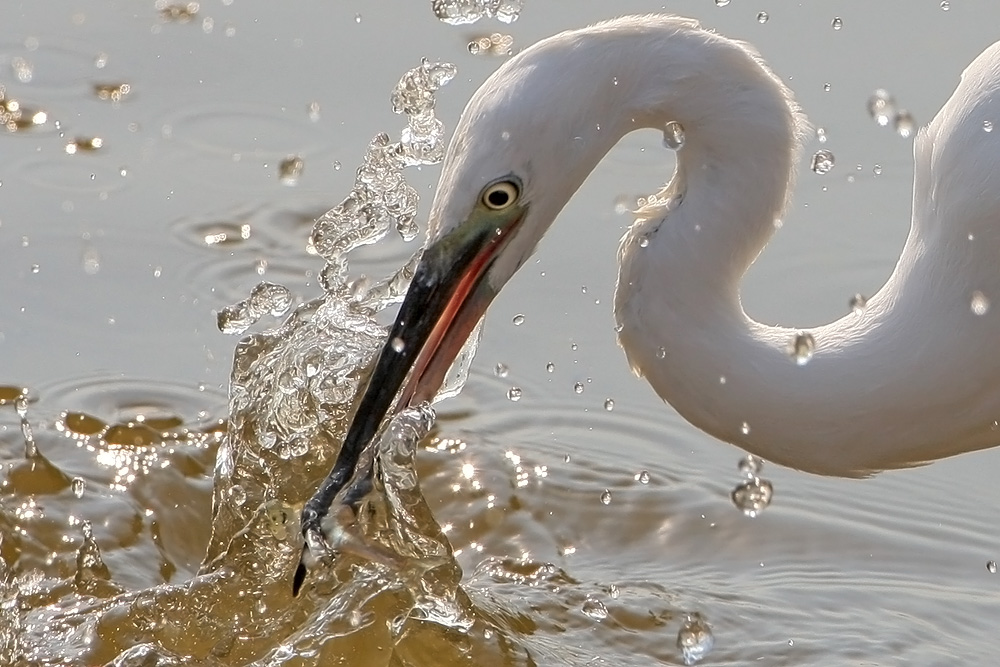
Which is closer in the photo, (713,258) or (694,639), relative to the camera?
(713,258)

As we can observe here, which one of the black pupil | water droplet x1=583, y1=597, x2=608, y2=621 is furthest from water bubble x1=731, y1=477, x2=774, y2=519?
the black pupil

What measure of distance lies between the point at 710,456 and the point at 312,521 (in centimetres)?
201

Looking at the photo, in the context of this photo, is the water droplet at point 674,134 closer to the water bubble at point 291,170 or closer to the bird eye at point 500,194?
the bird eye at point 500,194

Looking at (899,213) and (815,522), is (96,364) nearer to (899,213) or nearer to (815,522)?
(815,522)

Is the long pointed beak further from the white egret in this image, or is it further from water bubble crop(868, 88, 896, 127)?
water bubble crop(868, 88, 896, 127)

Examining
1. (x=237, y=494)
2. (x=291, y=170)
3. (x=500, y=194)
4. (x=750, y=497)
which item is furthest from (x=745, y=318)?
(x=291, y=170)

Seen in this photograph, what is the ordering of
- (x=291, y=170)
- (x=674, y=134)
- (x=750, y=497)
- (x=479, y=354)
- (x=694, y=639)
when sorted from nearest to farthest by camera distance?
1. (x=674, y=134)
2. (x=750, y=497)
3. (x=694, y=639)
4. (x=479, y=354)
5. (x=291, y=170)

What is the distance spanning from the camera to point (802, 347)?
349 cm

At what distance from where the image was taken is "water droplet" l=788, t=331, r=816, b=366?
11.4 ft

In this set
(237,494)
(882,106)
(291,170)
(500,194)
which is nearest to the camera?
(500,194)

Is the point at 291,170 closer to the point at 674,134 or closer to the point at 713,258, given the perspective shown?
the point at 674,134

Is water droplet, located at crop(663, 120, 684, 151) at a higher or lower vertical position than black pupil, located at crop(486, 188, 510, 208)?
higher

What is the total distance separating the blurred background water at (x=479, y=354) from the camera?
452 cm

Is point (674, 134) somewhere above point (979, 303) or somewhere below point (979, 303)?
above
